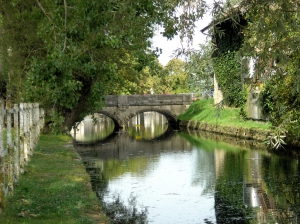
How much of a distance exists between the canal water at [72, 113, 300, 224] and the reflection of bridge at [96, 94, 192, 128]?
18.8 m

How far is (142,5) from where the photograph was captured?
30.8 feet

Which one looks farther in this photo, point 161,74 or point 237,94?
point 237,94

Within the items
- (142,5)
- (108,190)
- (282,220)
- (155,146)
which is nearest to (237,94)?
(155,146)

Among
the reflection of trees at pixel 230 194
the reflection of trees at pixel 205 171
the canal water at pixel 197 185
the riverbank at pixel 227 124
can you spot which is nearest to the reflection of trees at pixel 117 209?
the canal water at pixel 197 185

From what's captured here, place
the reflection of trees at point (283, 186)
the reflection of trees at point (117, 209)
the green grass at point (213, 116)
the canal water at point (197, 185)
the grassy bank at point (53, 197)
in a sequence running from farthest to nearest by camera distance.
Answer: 1. the green grass at point (213, 116)
2. the canal water at point (197, 185)
3. the reflection of trees at point (283, 186)
4. the reflection of trees at point (117, 209)
5. the grassy bank at point (53, 197)

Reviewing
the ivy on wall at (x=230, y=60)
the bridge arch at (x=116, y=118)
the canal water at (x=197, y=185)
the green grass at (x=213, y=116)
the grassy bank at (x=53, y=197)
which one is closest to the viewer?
the grassy bank at (x=53, y=197)

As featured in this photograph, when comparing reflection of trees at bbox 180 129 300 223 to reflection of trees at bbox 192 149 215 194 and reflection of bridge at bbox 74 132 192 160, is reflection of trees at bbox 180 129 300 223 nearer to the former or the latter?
reflection of trees at bbox 192 149 215 194

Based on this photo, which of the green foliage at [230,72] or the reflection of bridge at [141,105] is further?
the reflection of bridge at [141,105]

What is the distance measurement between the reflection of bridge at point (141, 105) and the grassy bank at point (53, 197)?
29.4 m

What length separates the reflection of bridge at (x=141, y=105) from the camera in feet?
150

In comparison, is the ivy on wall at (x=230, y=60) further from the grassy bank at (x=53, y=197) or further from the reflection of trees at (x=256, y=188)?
the grassy bank at (x=53, y=197)

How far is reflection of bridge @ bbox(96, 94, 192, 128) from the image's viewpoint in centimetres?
4566

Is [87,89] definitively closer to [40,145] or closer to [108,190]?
[40,145]

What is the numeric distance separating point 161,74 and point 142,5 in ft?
4.51
